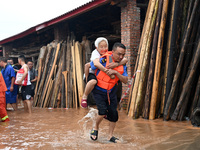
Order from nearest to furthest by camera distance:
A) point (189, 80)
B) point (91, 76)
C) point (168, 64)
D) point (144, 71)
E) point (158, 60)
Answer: point (91, 76), point (189, 80), point (168, 64), point (158, 60), point (144, 71)

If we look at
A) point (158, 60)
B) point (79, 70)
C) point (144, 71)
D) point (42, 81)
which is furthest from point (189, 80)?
point (42, 81)

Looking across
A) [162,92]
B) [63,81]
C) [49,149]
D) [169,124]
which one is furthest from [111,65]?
[63,81]

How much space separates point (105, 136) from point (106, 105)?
69cm

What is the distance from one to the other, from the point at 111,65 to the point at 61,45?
6.19 m

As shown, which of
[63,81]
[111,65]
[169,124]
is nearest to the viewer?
[111,65]

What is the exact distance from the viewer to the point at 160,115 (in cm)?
588

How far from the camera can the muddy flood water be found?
352 cm

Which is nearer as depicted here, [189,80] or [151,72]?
[189,80]

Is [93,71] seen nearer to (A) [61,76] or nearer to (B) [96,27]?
(A) [61,76]

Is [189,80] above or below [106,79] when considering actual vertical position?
below

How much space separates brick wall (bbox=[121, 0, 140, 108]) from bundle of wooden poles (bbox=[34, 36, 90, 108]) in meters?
1.99

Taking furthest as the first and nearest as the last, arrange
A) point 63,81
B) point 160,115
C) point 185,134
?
point 63,81 < point 160,115 < point 185,134

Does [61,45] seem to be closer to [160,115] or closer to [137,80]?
[137,80]

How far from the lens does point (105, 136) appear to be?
426 centimetres
